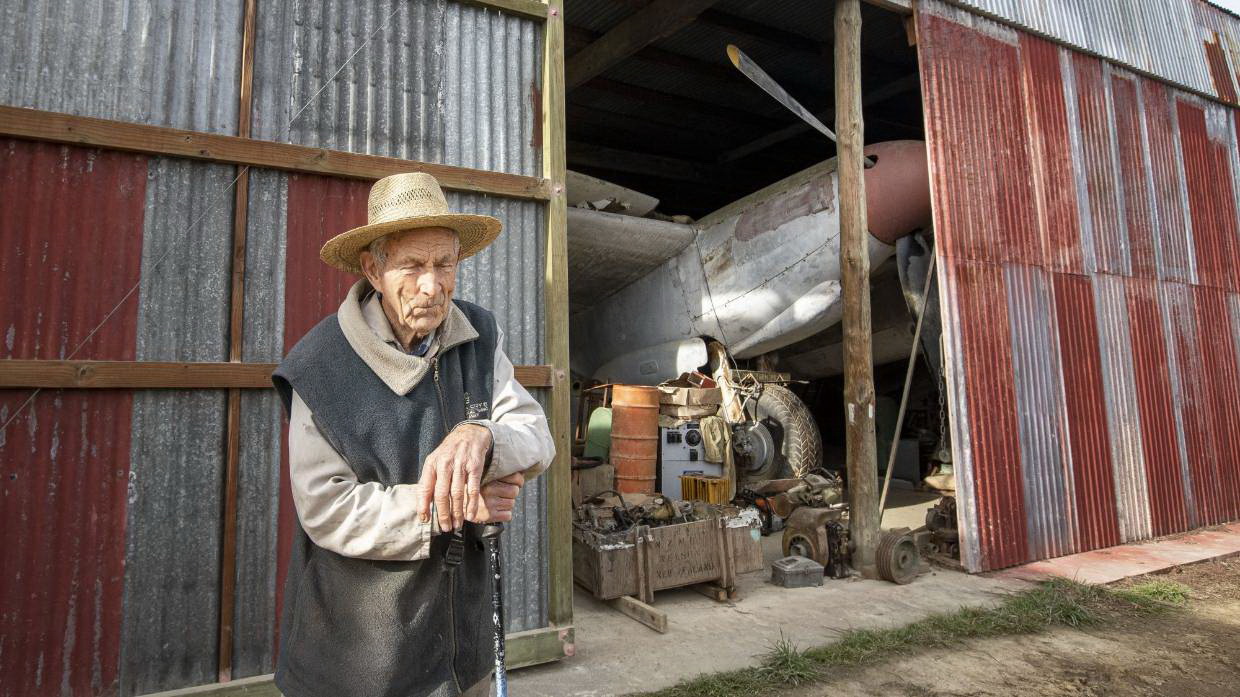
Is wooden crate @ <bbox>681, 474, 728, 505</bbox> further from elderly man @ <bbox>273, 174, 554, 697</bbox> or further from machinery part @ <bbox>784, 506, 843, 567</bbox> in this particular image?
elderly man @ <bbox>273, 174, 554, 697</bbox>

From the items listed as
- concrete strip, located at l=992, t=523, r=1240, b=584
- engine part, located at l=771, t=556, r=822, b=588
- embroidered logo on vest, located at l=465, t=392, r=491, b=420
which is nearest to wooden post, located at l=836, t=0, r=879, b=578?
engine part, located at l=771, t=556, r=822, b=588

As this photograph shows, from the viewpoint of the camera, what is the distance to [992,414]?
248 inches

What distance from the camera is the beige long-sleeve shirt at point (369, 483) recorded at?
147cm

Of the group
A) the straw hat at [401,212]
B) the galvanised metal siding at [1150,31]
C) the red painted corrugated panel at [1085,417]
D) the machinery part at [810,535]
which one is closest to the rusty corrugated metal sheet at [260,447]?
the straw hat at [401,212]

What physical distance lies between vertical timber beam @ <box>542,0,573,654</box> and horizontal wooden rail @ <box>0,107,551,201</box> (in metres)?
0.22

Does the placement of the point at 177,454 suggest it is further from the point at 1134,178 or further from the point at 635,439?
the point at 1134,178

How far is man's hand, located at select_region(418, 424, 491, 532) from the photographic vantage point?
1440 millimetres

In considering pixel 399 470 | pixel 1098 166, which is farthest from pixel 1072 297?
pixel 399 470

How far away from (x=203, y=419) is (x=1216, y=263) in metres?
10.6

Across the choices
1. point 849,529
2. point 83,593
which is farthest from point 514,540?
point 849,529

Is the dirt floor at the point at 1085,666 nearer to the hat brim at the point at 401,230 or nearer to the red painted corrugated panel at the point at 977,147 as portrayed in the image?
the hat brim at the point at 401,230

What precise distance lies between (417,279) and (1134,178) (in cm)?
883

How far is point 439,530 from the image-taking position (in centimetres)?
148

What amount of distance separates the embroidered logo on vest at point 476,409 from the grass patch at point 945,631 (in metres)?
2.51
